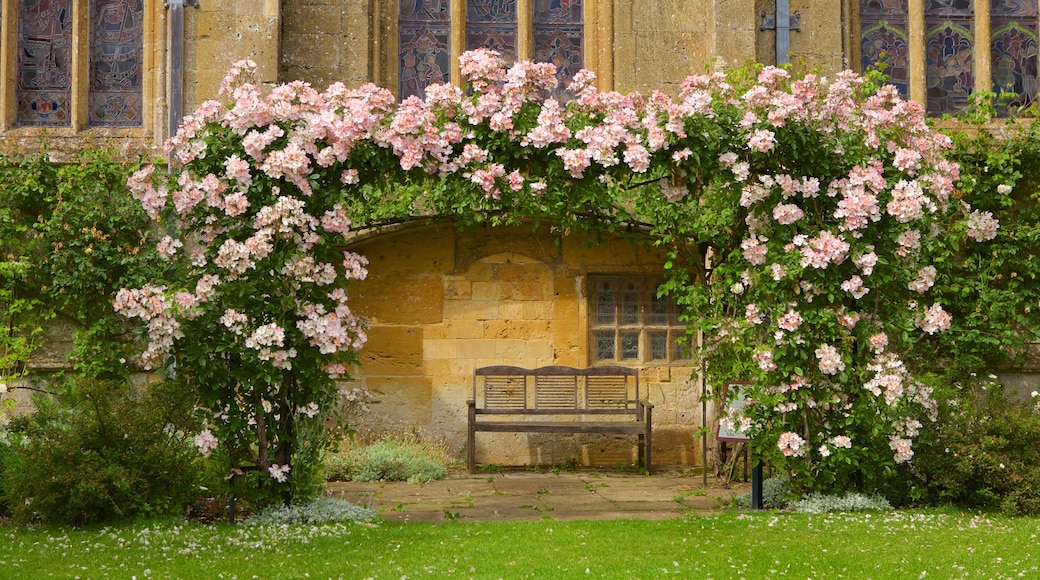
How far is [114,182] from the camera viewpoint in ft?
33.2

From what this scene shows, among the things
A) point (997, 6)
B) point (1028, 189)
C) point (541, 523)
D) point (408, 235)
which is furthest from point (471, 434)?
point (997, 6)

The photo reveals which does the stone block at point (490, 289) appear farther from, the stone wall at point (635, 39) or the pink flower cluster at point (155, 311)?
the pink flower cluster at point (155, 311)

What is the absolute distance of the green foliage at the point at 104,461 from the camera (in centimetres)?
687

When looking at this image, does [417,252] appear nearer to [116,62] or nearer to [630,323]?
[630,323]

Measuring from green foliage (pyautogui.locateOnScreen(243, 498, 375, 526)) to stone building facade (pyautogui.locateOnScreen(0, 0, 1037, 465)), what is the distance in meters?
2.94

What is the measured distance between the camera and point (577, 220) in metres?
7.56

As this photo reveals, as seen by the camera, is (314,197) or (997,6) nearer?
(314,197)

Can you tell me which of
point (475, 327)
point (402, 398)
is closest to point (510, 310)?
point (475, 327)

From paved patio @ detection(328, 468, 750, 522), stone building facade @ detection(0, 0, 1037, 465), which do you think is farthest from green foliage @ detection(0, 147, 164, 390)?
paved patio @ detection(328, 468, 750, 522)

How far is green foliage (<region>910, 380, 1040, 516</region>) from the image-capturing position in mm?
7371

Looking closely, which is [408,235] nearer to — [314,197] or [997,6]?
[314,197]

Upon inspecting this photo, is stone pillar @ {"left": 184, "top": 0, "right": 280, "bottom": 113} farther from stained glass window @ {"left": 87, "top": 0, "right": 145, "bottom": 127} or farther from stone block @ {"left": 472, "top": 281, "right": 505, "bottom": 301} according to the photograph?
stone block @ {"left": 472, "top": 281, "right": 505, "bottom": 301}

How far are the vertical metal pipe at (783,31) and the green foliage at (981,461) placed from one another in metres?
3.90

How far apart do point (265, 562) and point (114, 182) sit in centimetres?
540
